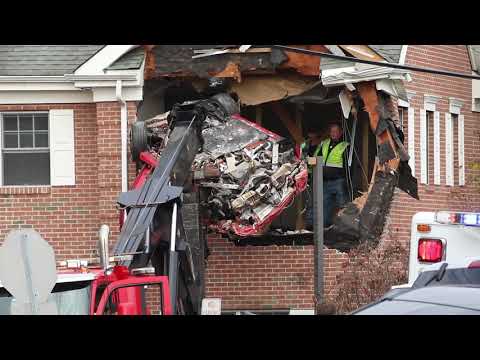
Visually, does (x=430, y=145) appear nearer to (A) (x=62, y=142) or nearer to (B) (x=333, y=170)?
(B) (x=333, y=170)

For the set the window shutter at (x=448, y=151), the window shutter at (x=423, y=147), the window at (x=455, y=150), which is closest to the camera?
the window shutter at (x=423, y=147)

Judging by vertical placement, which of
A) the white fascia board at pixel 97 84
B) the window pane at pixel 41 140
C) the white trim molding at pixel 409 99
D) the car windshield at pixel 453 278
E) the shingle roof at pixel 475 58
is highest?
the shingle roof at pixel 475 58

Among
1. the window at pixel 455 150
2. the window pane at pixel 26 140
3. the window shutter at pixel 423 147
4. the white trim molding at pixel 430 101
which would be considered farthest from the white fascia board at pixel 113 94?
the window at pixel 455 150

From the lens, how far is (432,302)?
7203 mm

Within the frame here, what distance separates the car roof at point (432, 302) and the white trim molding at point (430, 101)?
13.5m

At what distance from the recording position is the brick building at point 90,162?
19.2 m

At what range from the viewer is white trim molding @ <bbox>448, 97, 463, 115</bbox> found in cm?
2203

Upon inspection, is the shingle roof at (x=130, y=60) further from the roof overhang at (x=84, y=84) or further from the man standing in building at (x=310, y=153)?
the man standing in building at (x=310, y=153)

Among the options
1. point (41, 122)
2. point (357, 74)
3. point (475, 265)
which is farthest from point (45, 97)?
point (475, 265)

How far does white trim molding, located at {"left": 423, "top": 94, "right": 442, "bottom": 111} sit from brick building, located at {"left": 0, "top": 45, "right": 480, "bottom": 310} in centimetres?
68

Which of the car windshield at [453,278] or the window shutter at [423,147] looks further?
the window shutter at [423,147]

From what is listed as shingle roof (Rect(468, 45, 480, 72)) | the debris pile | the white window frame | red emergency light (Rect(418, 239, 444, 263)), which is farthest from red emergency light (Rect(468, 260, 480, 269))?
shingle roof (Rect(468, 45, 480, 72))

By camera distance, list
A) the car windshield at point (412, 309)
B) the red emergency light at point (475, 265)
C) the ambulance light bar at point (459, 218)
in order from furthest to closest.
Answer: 1. the ambulance light bar at point (459, 218)
2. the red emergency light at point (475, 265)
3. the car windshield at point (412, 309)
